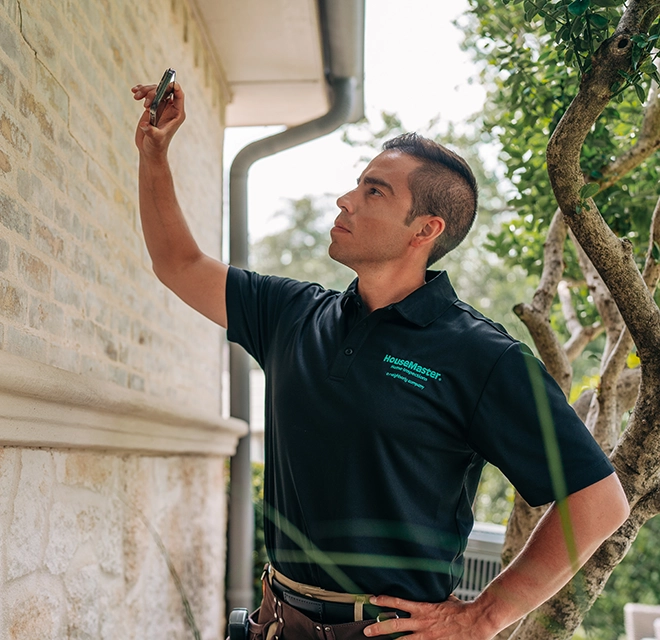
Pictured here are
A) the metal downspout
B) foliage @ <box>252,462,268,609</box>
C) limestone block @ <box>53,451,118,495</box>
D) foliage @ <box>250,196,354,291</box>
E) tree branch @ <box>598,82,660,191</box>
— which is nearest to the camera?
limestone block @ <box>53,451,118,495</box>

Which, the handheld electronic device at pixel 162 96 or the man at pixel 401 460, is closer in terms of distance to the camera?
the man at pixel 401 460

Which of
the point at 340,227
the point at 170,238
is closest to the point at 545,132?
the point at 340,227

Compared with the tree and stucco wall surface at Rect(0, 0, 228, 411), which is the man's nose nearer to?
the tree

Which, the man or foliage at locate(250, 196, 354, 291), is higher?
foliage at locate(250, 196, 354, 291)

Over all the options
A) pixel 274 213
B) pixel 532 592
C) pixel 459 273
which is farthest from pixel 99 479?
pixel 274 213

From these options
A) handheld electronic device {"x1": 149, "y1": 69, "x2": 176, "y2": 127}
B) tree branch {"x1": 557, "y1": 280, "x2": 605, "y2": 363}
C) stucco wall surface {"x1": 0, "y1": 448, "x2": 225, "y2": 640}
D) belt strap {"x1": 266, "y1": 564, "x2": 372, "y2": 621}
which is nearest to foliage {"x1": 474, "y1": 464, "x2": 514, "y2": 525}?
stucco wall surface {"x1": 0, "y1": 448, "x2": 225, "y2": 640}

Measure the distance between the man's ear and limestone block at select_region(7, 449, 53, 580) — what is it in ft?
3.80

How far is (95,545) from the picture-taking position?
2453mm

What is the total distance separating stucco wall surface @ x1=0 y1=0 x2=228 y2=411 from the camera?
189 centimetres

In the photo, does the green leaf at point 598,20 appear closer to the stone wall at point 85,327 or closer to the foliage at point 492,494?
the stone wall at point 85,327

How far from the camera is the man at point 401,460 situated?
68.1 inches

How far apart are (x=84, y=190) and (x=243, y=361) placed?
282 cm

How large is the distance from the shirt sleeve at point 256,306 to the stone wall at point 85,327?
43 cm

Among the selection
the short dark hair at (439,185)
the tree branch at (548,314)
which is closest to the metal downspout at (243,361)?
the tree branch at (548,314)
